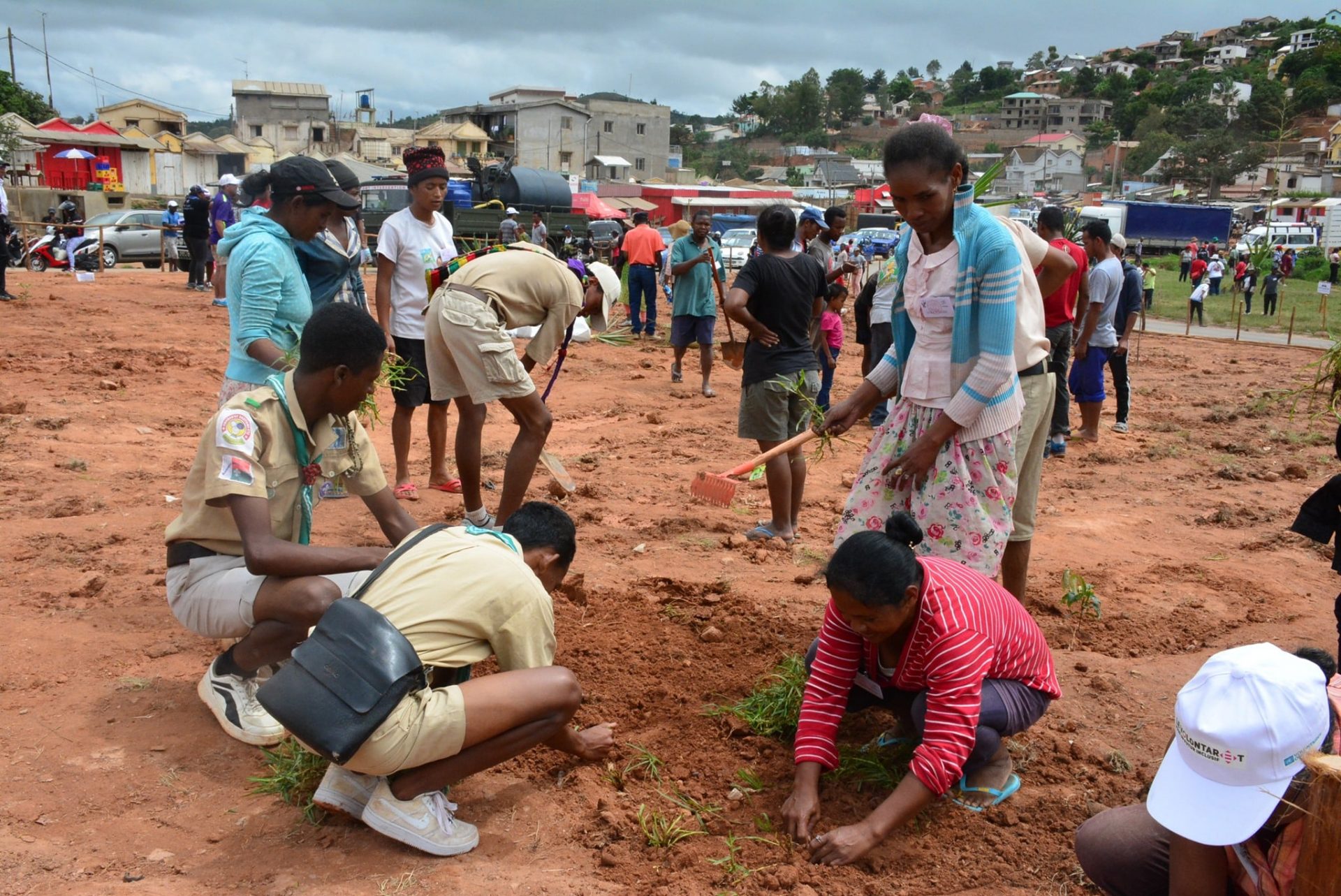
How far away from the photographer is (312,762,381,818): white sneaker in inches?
113

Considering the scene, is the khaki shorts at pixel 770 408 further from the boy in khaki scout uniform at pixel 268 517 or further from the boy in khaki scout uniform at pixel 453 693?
the boy in khaki scout uniform at pixel 453 693

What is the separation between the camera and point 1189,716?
1.89 meters

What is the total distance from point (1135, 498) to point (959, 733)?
495 cm

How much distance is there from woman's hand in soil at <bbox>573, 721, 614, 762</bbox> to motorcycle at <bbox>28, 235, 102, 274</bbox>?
18939mm

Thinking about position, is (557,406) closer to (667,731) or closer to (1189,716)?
(667,731)

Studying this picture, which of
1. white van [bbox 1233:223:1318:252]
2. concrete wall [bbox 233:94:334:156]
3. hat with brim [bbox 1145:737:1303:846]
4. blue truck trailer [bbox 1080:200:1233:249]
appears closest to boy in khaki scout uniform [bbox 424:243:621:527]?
hat with brim [bbox 1145:737:1303:846]

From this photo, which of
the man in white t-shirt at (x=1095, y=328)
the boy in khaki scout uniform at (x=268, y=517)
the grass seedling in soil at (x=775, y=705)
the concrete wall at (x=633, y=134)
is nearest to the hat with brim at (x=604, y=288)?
the boy in khaki scout uniform at (x=268, y=517)

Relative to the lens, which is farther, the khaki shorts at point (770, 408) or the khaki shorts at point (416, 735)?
the khaki shorts at point (770, 408)

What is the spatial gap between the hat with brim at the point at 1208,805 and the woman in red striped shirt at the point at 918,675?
2.76 feet

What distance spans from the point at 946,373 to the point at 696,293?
706 cm

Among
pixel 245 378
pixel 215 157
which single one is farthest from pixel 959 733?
pixel 215 157

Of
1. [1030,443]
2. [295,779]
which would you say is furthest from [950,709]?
[295,779]

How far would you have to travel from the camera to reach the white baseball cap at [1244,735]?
1.81 m

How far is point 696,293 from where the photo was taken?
10.2m
